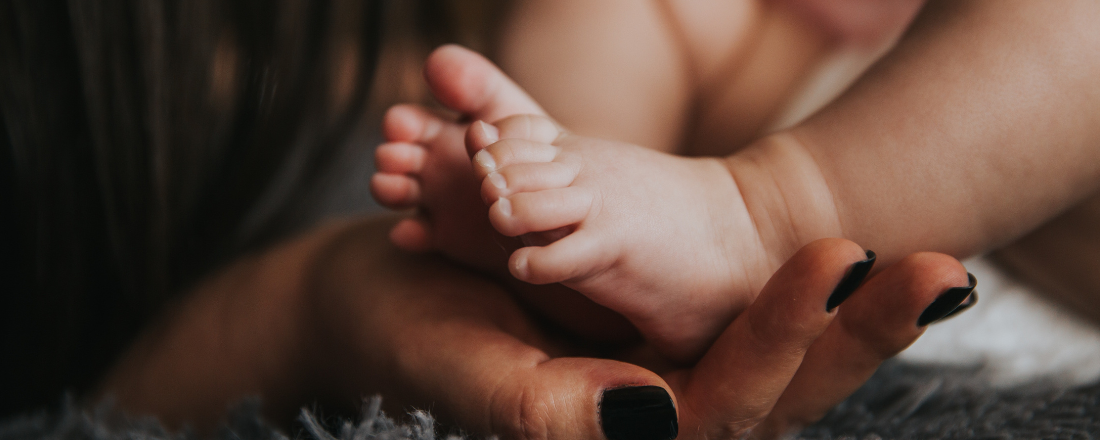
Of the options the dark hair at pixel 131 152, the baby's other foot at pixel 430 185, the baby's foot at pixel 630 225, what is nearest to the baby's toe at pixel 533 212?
the baby's foot at pixel 630 225

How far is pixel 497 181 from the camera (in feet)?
1.14

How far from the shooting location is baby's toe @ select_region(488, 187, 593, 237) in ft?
1.09

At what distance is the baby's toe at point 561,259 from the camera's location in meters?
0.33

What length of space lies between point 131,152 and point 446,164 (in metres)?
0.46

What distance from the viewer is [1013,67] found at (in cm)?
37

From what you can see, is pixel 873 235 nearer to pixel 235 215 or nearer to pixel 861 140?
pixel 861 140

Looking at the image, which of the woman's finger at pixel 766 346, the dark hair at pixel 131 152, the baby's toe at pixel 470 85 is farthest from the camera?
the dark hair at pixel 131 152

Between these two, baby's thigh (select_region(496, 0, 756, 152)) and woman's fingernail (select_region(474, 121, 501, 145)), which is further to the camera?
baby's thigh (select_region(496, 0, 756, 152))

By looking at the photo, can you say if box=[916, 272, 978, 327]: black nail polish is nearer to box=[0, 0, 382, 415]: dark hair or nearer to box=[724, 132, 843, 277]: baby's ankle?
box=[724, 132, 843, 277]: baby's ankle

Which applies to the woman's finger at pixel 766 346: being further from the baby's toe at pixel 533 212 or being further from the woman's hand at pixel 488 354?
the baby's toe at pixel 533 212

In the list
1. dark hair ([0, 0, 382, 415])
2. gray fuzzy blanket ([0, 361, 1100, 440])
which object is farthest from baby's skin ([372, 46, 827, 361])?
dark hair ([0, 0, 382, 415])

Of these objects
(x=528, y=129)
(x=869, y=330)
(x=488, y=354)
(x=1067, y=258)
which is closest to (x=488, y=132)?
(x=528, y=129)

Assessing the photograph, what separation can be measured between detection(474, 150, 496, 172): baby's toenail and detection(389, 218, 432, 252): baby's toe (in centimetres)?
13

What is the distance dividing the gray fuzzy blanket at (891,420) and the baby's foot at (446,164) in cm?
13
